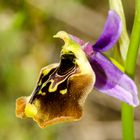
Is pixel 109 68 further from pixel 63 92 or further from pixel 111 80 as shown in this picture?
pixel 63 92

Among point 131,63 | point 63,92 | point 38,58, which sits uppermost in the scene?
point 131,63

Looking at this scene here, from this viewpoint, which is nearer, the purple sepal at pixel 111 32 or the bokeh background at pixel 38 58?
the purple sepal at pixel 111 32

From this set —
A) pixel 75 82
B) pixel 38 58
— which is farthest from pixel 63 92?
pixel 38 58

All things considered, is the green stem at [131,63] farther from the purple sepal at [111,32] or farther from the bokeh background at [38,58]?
the bokeh background at [38,58]

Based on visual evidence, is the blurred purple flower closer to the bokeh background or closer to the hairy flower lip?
the hairy flower lip

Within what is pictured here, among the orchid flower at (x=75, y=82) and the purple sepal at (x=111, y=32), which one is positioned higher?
the purple sepal at (x=111, y=32)

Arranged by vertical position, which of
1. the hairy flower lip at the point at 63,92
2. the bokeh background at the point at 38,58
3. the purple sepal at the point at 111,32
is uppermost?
the purple sepal at the point at 111,32

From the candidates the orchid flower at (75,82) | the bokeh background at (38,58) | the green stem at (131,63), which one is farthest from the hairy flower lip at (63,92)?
the bokeh background at (38,58)

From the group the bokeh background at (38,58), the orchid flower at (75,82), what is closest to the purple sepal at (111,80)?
the orchid flower at (75,82)
